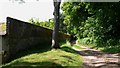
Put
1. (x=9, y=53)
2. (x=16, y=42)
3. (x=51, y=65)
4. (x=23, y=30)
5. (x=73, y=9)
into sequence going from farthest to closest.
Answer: (x=73, y=9) < (x=23, y=30) < (x=16, y=42) < (x=9, y=53) < (x=51, y=65)

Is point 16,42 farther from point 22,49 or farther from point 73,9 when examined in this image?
point 73,9

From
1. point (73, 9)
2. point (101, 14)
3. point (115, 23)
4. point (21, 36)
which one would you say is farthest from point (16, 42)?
point (73, 9)

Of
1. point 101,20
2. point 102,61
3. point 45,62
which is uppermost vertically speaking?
point 101,20

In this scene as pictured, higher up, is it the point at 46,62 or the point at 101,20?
the point at 101,20

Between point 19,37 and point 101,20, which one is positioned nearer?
point 19,37

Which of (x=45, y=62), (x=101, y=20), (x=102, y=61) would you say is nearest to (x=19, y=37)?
(x=101, y=20)

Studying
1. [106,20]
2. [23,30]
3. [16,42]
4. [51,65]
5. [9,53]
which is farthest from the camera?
[106,20]

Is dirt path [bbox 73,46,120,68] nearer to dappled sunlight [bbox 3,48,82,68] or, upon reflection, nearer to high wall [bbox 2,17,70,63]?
dappled sunlight [bbox 3,48,82,68]

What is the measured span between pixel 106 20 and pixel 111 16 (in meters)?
2.21

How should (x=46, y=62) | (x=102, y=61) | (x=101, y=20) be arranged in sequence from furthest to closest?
(x=101, y=20) → (x=102, y=61) → (x=46, y=62)

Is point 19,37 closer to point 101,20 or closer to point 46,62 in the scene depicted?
point 101,20

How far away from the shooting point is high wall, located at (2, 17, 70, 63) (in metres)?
23.8

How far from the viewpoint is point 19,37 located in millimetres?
26172

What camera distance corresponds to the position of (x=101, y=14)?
27484 millimetres
